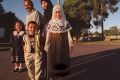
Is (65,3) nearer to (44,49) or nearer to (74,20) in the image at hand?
(74,20)

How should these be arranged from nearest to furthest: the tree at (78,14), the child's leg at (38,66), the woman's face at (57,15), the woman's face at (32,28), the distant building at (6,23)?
the woman's face at (57,15) → the child's leg at (38,66) → the woman's face at (32,28) → the distant building at (6,23) → the tree at (78,14)

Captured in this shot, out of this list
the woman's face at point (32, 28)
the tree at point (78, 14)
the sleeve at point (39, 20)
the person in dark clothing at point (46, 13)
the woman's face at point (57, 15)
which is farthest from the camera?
the tree at point (78, 14)

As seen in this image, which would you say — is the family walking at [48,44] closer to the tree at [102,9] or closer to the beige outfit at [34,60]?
the beige outfit at [34,60]

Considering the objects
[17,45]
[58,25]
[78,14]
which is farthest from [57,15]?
[78,14]

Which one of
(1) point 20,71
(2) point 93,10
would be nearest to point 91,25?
(2) point 93,10

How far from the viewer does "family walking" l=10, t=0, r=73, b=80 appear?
7703 mm

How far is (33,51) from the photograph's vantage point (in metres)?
7.99

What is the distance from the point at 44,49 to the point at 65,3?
63387 mm

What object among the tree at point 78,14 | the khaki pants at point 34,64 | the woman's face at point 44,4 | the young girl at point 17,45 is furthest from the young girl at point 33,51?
the tree at point 78,14

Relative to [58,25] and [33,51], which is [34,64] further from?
[58,25]

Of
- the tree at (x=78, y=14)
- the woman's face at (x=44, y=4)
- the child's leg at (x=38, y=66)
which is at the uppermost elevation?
the tree at (x=78, y=14)

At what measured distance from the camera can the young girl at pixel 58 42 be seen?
768cm

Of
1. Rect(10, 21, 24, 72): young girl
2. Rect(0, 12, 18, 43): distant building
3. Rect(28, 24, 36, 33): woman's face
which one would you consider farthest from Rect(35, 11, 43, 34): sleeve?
Rect(0, 12, 18, 43): distant building

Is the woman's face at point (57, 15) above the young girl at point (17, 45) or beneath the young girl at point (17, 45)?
above
